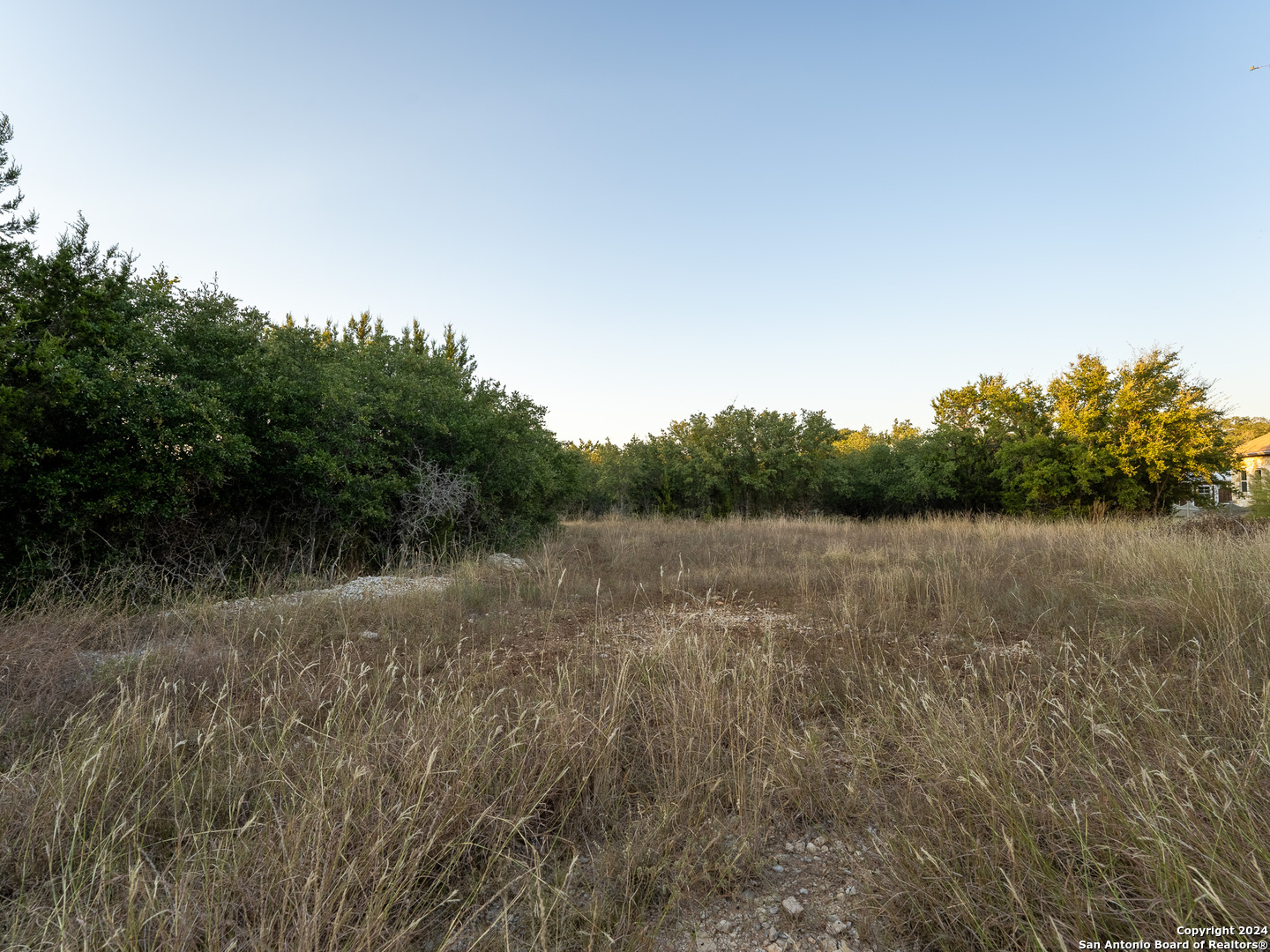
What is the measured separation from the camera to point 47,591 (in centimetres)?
513

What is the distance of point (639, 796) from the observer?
8.02 ft

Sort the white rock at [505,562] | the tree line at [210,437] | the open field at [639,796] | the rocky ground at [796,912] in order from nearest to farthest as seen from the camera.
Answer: the open field at [639,796] < the rocky ground at [796,912] < the tree line at [210,437] < the white rock at [505,562]

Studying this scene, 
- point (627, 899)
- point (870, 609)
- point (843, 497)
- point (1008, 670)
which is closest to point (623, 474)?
point (843, 497)

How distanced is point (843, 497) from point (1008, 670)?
20.3 meters

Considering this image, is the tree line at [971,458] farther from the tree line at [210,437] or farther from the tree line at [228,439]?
the tree line at [210,437]

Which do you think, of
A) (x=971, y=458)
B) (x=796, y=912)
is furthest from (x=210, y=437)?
(x=971, y=458)

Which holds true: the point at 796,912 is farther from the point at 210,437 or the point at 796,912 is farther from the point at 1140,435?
the point at 1140,435

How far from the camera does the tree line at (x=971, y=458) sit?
1706 cm

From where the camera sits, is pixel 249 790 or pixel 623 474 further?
pixel 623 474

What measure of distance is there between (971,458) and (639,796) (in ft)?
75.0

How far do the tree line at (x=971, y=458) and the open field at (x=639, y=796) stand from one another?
13288 mm

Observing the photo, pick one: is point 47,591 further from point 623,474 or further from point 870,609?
point 623,474

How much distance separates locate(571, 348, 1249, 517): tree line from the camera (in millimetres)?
17062

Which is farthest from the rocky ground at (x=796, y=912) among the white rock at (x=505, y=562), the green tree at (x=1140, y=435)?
the green tree at (x=1140, y=435)
